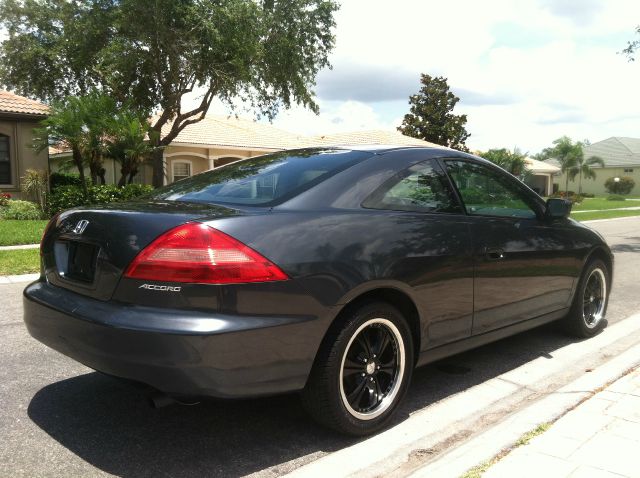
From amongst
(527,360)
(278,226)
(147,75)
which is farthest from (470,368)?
(147,75)

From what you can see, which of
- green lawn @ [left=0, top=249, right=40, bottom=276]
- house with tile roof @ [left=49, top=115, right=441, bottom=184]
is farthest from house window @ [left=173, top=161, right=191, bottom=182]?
green lawn @ [left=0, top=249, right=40, bottom=276]

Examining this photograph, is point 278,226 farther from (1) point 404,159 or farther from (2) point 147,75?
(2) point 147,75

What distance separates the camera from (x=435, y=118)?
148 ft

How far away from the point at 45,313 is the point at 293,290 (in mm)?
1420

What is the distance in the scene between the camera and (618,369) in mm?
4211

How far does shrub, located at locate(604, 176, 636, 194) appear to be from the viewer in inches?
2347

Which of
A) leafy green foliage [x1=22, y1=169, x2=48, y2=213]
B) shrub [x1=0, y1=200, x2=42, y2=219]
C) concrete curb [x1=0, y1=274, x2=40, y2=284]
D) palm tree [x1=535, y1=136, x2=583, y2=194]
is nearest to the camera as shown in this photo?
concrete curb [x1=0, y1=274, x2=40, y2=284]

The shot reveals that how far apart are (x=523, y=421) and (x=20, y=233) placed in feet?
38.8

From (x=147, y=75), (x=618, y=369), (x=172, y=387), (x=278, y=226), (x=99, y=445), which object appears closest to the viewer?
(x=172, y=387)

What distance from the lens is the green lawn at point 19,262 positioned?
830cm

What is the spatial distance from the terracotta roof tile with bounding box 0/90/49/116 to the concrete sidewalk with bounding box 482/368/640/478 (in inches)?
779

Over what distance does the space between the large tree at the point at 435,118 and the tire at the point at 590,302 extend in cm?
4019

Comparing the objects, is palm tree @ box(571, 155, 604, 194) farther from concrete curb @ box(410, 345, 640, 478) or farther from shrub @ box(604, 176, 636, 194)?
concrete curb @ box(410, 345, 640, 478)

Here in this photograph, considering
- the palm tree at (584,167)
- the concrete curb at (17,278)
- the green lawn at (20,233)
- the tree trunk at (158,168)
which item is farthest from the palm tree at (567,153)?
the concrete curb at (17,278)
